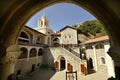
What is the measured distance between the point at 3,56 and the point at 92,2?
9.35 ft

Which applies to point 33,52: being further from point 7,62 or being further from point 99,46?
point 7,62

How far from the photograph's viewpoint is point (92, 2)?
2.66 meters

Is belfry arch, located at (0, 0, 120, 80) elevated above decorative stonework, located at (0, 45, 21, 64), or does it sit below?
above

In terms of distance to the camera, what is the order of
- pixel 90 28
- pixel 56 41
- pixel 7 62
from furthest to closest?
pixel 90 28 < pixel 56 41 < pixel 7 62

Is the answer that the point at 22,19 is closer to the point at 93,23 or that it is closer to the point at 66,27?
the point at 66,27

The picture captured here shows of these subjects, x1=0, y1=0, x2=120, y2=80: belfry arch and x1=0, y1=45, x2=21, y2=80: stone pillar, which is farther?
x1=0, y1=45, x2=21, y2=80: stone pillar

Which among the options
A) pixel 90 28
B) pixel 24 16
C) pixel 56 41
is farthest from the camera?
pixel 90 28

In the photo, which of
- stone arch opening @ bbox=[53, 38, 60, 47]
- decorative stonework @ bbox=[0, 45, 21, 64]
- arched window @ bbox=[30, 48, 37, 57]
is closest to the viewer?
decorative stonework @ bbox=[0, 45, 21, 64]

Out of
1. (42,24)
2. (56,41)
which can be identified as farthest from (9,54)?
(42,24)

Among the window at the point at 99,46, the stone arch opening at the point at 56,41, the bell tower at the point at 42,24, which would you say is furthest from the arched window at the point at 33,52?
the bell tower at the point at 42,24

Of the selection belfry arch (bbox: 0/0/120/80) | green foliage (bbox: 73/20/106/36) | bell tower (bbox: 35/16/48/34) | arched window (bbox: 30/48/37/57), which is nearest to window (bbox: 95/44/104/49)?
arched window (bbox: 30/48/37/57)

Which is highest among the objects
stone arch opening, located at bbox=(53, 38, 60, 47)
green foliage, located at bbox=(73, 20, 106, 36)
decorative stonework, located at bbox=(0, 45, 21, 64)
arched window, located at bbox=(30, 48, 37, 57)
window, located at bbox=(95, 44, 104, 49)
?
green foliage, located at bbox=(73, 20, 106, 36)

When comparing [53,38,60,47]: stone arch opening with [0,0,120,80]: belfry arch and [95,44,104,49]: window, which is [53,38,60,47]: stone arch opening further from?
[0,0,120,80]: belfry arch

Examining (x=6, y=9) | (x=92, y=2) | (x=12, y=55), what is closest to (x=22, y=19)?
(x=6, y=9)
